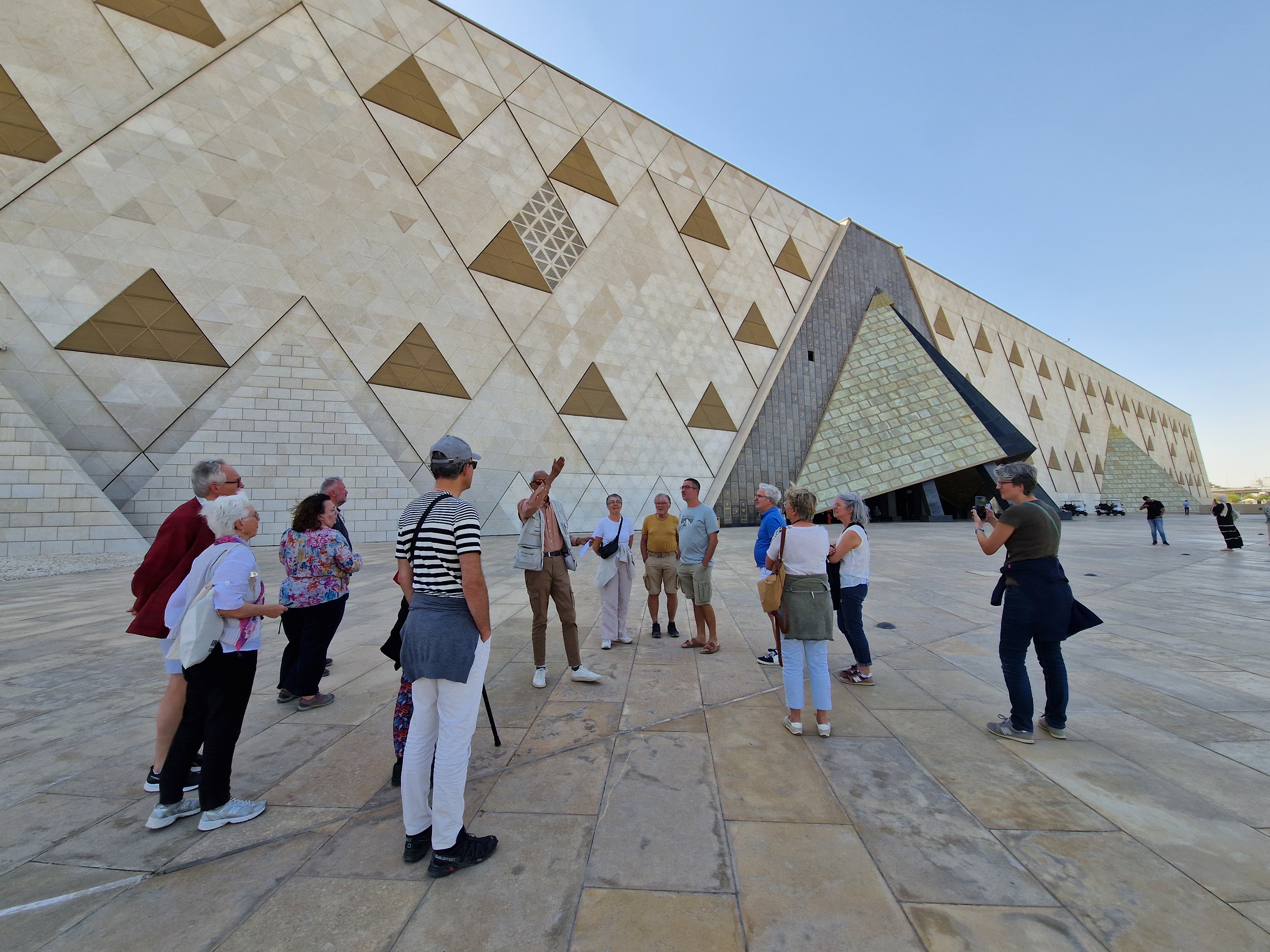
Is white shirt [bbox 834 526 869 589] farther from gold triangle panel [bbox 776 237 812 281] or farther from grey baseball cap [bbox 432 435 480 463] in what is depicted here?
gold triangle panel [bbox 776 237 812 281]

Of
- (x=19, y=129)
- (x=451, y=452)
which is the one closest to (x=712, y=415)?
(x=451, y=452)

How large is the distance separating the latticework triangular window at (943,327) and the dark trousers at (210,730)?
36187 mm

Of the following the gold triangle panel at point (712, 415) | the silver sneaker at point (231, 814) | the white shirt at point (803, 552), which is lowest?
the silver sneaker at point (231, 814)

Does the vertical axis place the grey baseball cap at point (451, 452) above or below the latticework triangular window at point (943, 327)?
below

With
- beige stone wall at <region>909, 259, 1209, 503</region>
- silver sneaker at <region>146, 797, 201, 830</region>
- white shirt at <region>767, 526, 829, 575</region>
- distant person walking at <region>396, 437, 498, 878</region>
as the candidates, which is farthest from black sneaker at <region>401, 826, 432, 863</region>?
beige stone wall at <region>909, 259, 1209, 503</region>

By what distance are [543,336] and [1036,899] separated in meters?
17.5

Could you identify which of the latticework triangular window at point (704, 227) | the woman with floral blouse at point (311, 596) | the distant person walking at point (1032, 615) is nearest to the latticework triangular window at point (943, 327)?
the latticework triangular window at point (704, 227)

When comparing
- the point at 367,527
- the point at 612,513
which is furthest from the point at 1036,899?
the point at 367,527

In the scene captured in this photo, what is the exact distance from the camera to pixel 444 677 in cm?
217

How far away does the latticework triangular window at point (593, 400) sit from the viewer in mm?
17969

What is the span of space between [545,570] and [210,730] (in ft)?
7.55

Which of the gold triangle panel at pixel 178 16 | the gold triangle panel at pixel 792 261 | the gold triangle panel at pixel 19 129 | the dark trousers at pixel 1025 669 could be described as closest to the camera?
the dark trousers at pixel 1025 669

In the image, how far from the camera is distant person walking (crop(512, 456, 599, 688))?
13.7 feet

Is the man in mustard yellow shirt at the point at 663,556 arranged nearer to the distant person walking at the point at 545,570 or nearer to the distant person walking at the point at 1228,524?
the distant person walking at the point at 545,570
